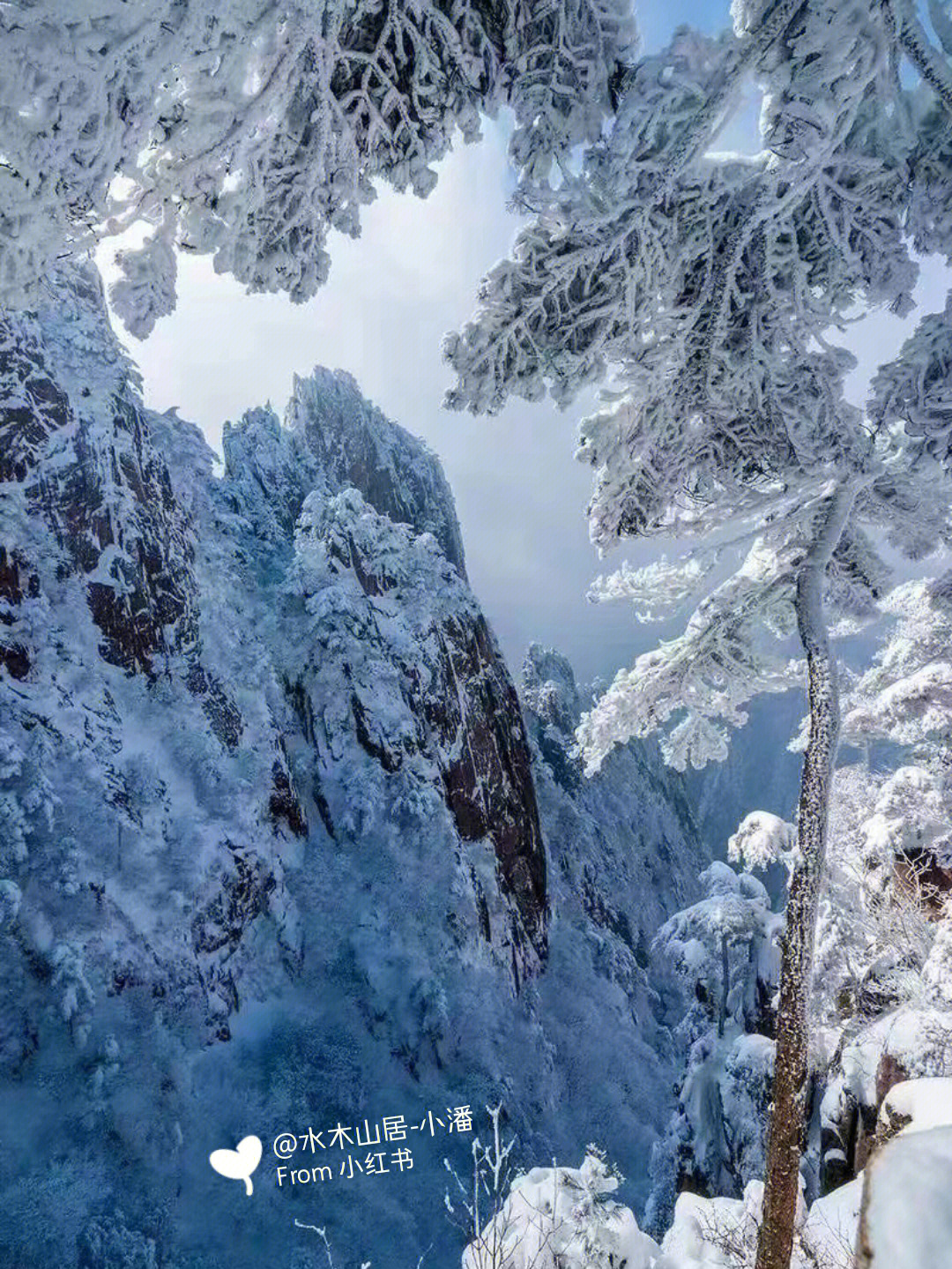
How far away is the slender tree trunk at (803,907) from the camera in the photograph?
4.42 metres

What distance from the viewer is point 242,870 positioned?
Answer: 59.8ft

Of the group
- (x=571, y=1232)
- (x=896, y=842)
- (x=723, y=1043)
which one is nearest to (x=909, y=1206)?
(x=571, y=1232)

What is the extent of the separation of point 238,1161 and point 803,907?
49.0 ft

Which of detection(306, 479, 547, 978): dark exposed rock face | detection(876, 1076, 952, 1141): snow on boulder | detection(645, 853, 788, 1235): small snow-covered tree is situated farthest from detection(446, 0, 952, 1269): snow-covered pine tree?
detection(306, 479, 547, 978): dark exposed rock face

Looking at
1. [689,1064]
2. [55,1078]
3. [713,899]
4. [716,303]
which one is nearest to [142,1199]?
[55,1078]

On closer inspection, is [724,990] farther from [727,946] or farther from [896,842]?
[896,842]

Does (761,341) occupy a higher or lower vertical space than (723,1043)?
higher

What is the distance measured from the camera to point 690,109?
3512 mm

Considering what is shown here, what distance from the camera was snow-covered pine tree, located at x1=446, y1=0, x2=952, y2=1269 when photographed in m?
3.46

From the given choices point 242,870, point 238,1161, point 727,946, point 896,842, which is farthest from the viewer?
point 242,870

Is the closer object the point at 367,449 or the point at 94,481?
the point at 94,481

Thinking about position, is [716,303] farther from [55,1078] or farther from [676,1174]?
[55,1078]

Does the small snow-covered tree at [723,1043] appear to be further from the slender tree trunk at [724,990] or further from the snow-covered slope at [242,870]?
the snow-covered slope at [242,870]

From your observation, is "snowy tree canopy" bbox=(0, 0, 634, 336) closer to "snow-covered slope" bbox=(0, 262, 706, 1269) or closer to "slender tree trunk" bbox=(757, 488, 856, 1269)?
"slender tree trunk" bbox=(757, 488, 856, 1269)
